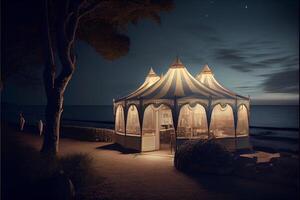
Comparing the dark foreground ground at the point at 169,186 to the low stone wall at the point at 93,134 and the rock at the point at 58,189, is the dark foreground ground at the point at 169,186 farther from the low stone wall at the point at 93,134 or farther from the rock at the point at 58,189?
the low stone wall at the point at 93,134

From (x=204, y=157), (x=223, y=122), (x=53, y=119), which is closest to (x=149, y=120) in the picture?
(x=223, y=122)

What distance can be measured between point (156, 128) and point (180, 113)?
4.46 feet

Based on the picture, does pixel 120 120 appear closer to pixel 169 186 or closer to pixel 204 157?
pixel 204 157

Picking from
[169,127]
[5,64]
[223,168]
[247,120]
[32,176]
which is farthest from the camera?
[169,127]

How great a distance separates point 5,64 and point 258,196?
39.1 feet

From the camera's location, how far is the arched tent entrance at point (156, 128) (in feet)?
44.1

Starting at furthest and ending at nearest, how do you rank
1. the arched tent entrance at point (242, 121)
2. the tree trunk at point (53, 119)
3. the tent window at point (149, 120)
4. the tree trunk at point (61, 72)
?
1. the tent window at point (149, 120)
2. the arched tent entrance at point (242, 121)
3. the tree trunk at point (53, 119)
4. the tree trunk at point (61, 72)

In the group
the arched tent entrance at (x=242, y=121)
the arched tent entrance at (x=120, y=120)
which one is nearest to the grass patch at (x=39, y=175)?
the arched tent entrance at (x=120, y=120)

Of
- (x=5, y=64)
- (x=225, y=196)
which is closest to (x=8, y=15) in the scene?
(x=5, y=64)

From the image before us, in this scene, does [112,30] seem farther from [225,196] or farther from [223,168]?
[225,196]

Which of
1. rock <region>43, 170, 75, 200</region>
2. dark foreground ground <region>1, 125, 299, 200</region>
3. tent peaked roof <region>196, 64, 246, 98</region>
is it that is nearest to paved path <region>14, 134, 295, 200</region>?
dark foreground ground <region>1, 125, 299, 200</region>

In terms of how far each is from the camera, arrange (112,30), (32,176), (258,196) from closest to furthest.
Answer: (258,196) < (32,176) < (112,30)

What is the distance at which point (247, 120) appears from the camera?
14.6 meters

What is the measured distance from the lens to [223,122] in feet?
49.4
